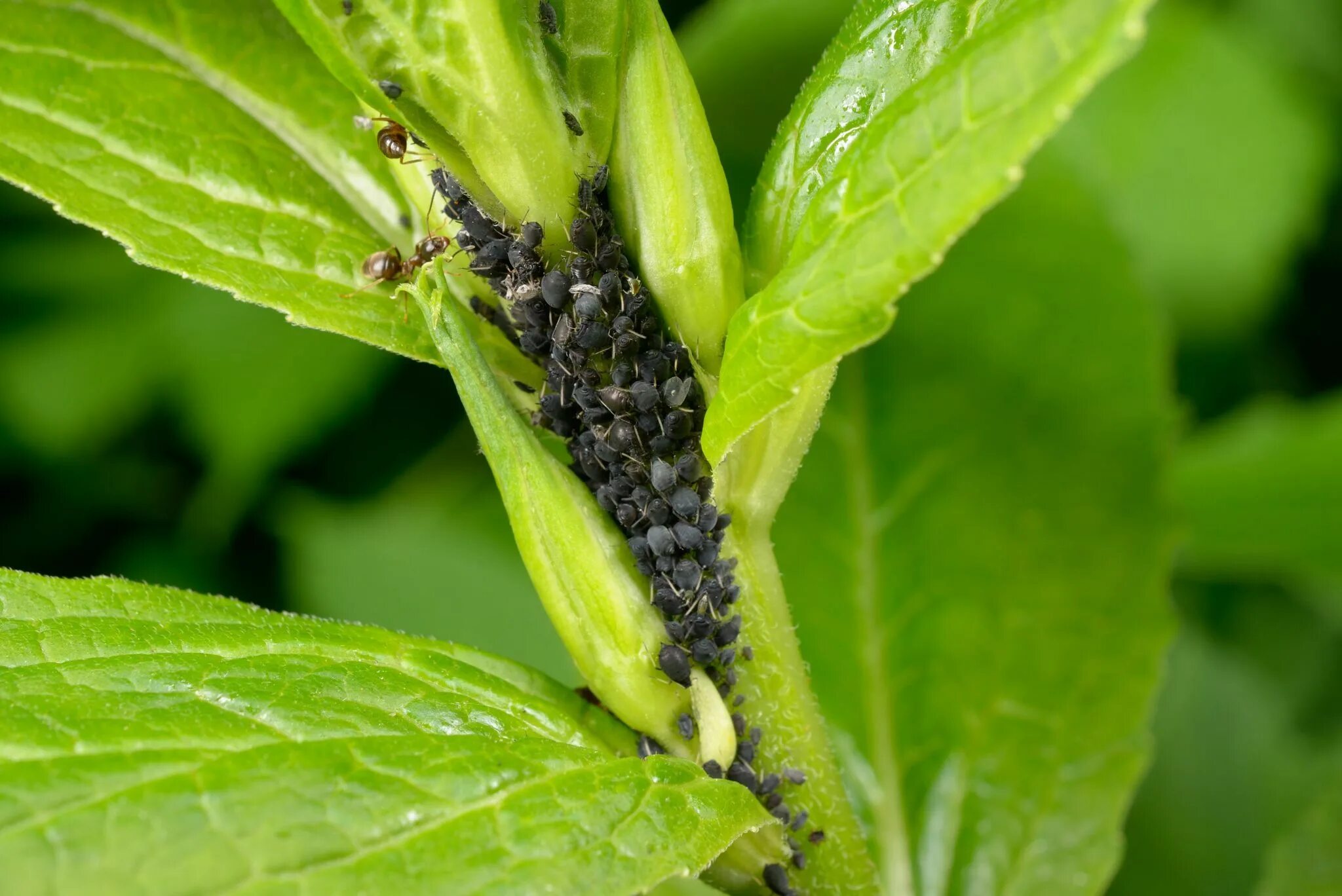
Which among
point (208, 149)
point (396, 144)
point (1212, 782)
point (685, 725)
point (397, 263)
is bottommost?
point (1212, 782)

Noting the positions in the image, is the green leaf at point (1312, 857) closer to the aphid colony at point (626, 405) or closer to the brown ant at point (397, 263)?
the aphid colony at point (626, 405)

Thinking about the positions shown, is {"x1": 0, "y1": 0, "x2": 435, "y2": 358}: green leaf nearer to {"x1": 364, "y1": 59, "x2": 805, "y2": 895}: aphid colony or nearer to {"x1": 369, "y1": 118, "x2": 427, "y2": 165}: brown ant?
{"x1": 369, "y1": 118, "x2": 427, "y2": 165}: brown ant

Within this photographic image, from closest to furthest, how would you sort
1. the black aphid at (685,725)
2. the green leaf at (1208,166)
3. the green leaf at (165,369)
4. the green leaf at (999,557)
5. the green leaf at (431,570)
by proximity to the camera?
the black aphid at (685,725) < the green leaf at (999,557) < the green leaf at (431,570) < the green leaf at (165,369) < the green leaf at (1208,166)

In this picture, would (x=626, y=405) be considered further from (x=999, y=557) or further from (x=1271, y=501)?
(x=1271, y=501)

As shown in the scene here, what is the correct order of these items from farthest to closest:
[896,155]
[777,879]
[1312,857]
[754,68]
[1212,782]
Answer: [1212,782] → [754,68] → [1312,857] → [777,879] → [896,155]

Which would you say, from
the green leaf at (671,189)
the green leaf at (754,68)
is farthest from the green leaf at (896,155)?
the green leaf at (754,68)

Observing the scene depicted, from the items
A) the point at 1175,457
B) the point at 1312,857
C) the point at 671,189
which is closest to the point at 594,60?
the point at 671,189
